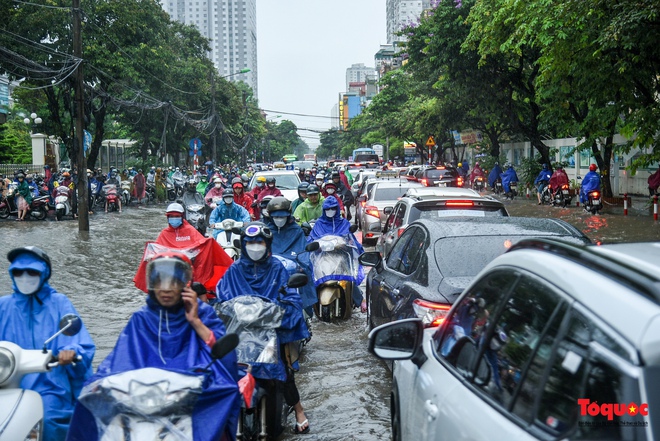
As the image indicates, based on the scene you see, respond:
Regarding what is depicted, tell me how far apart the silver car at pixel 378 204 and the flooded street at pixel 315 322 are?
16.3 ft

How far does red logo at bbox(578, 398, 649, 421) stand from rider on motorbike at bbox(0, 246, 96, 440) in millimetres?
3304

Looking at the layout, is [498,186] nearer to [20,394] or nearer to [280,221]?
[280,221]

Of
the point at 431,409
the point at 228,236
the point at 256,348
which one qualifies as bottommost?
the point at 256,348

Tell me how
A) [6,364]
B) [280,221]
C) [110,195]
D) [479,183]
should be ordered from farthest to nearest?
[479,183] → [110,195] → [280,221] → [6,364]

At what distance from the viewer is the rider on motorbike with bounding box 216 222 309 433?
6000 millimetres

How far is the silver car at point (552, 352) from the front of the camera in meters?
1.96

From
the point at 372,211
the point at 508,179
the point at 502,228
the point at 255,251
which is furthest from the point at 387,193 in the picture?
the point at 508,179

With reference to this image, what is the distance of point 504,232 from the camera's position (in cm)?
694

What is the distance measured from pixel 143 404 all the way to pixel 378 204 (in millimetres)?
15323

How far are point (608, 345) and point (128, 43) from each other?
3704 centimetres

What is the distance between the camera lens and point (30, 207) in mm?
27703

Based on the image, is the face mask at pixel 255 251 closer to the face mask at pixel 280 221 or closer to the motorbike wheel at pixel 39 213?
the face mask at pixel 280 221

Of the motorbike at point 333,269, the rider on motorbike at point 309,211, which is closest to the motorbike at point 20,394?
the motorbike at point 333,269

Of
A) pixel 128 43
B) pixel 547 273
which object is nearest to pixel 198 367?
pixel 547 273
